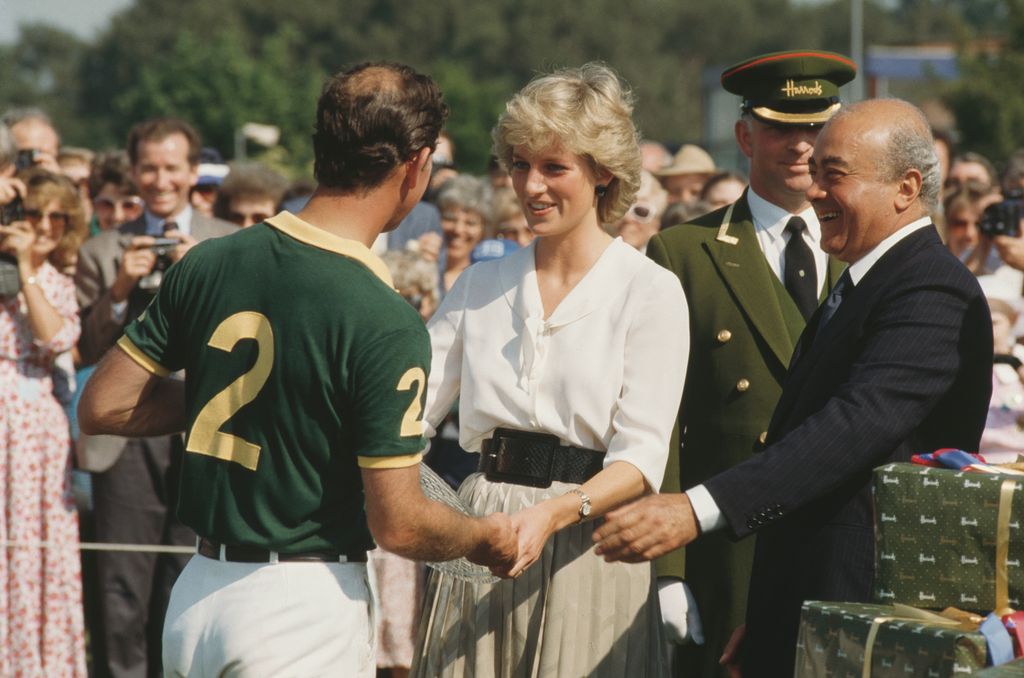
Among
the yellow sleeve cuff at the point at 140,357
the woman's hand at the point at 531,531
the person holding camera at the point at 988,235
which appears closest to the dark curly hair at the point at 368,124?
the yellow sleeve cuff at the point at 140,357

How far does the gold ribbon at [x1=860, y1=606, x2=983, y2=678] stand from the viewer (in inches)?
121

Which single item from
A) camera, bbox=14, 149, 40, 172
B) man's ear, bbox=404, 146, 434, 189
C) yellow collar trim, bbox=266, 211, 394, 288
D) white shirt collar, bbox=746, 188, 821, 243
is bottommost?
camera, bbox=14, 149, 40, 172

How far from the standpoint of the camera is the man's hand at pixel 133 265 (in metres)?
6.65

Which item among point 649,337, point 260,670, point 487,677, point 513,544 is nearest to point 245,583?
point 260,670

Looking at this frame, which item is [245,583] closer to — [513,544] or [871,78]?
[513,544]

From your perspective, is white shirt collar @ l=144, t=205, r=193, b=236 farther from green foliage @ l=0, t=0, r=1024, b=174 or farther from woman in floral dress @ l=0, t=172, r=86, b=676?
green foliage @ l=0, t=0, r=1024, b=174

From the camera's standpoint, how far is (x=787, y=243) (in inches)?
191

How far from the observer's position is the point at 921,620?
3.09 metres

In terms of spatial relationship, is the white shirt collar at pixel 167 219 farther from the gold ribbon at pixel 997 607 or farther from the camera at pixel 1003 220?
the gold ribbon at pixel 997 607

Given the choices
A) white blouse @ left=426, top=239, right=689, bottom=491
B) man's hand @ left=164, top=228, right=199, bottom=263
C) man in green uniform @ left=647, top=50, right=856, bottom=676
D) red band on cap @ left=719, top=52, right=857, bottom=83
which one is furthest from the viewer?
man's hand @ left=164, top=228, right=199, bottom=263

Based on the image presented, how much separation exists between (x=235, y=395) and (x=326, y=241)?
39cm

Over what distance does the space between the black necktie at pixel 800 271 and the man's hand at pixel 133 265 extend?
121 inches

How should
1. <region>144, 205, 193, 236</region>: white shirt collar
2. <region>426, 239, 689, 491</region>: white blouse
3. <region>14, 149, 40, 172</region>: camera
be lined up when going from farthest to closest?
<region>14, 149, 40, 172</region>: camera < <region>144, 205, 193, 236</region>: white shirt collar < <region>426, 239, 689, 491</region>: white blouse

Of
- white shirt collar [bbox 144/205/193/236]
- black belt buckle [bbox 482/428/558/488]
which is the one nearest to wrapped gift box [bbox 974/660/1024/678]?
black belt buckle [bbox 482/428/558/488]
